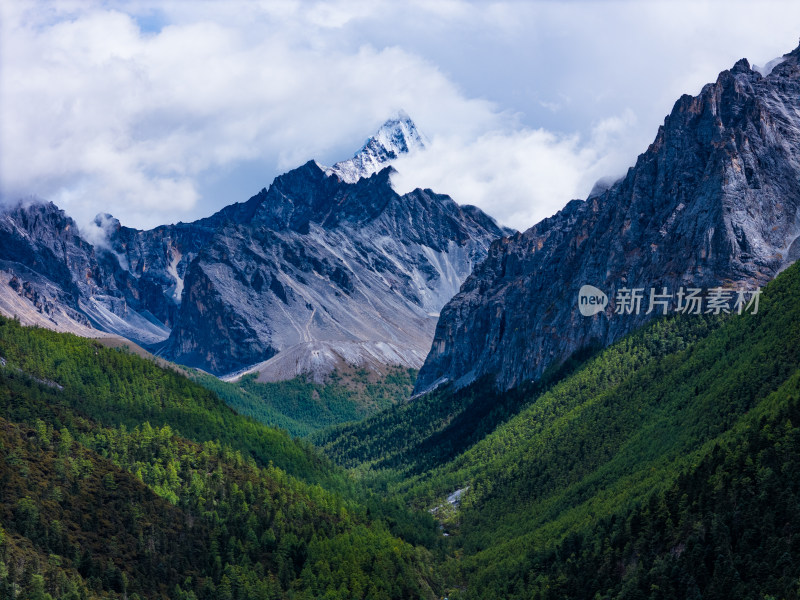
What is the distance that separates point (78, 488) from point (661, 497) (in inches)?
3417

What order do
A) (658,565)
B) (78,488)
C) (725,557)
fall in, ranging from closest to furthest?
(725,557), (658,565), (78,488)

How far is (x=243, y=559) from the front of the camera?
181m

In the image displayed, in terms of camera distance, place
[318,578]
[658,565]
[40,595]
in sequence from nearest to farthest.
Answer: [40,595], [658,565], [318,578]

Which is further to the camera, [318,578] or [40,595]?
[318,578]

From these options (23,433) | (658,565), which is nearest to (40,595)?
(23,433)

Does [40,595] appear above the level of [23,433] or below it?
below

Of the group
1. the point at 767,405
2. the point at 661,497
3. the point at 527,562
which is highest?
the point at 767,405

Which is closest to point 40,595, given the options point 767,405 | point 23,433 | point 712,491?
point 23,433

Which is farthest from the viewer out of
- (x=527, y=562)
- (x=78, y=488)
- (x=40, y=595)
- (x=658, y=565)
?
(x=527, y=562)

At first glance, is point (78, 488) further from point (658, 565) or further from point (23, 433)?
point (658, 565)

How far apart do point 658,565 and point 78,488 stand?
84293mm

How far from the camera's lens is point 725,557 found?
15062cm

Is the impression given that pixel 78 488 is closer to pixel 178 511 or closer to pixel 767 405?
pixel 178 511

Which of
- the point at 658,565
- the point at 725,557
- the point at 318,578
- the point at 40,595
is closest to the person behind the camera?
the point at 40,595
